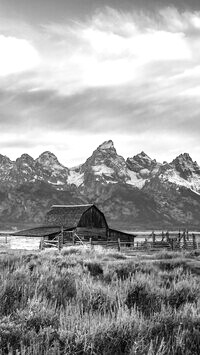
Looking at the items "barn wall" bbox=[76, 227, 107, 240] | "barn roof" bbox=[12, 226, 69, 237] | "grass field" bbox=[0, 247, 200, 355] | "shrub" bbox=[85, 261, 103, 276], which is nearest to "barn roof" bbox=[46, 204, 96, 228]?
"barn wall" bbox=[76, 227, 107, 240]

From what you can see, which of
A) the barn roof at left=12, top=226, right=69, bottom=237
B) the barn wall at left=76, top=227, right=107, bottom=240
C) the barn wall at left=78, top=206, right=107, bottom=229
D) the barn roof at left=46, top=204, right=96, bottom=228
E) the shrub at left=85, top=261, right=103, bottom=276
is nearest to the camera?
the shrub at left=85, top=261, right=103, bottom=276

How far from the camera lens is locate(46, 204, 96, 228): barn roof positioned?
52.7 m

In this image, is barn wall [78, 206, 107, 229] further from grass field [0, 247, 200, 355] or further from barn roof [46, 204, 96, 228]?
grass field [0, 247, 200, 355]

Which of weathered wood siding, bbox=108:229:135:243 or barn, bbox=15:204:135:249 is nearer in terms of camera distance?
barn, bbox=15:204:135:249

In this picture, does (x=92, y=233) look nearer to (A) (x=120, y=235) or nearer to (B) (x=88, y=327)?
(A) (x=120, y=235)

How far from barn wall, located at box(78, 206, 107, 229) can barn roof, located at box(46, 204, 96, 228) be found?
0.58 m

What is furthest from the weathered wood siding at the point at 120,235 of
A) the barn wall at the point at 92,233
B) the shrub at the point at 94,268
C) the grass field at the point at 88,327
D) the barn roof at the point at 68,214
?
the grass field at the point at 88,327

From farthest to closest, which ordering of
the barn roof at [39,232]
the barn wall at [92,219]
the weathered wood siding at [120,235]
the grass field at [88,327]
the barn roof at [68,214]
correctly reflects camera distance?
the weathered wood siding at [120,235]
the barn wall at [92,219]
the barn roof at [68,214]
the barn roof at [39,232]
the grass field at [88,327]

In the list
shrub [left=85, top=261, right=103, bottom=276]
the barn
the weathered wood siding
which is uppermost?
the barn

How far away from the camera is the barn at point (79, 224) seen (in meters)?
51.3

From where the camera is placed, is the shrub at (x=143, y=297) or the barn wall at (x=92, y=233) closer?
the shrub at (x=143, y=297)

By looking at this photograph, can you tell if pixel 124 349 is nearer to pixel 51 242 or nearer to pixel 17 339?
pixel 17 339

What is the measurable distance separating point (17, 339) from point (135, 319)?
1.54m

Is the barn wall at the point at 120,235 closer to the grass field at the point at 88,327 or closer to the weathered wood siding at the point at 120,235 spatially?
the weathered wood siding at the point at 120,235
